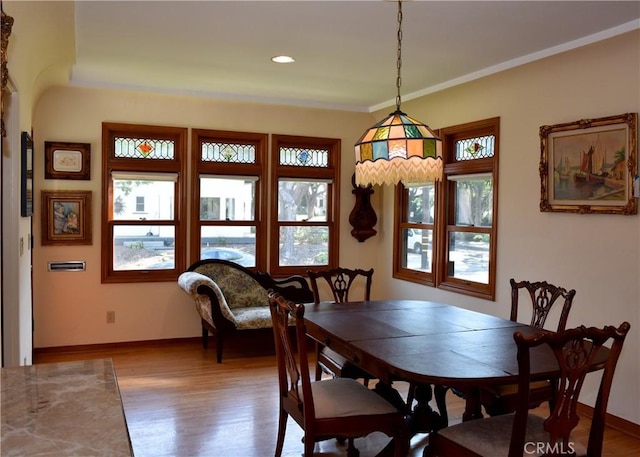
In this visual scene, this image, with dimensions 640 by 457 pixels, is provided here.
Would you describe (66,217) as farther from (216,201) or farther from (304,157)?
(304,157)

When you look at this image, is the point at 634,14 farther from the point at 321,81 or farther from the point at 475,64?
the point at 321,81

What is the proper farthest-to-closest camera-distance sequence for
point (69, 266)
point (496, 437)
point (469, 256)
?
point (69, 266) → point (469, 256) → point (496, 437)

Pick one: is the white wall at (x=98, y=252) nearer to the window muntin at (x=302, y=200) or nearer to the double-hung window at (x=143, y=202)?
the double-hung window at (x=143, y=202)

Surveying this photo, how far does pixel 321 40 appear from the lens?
3789 millimetres

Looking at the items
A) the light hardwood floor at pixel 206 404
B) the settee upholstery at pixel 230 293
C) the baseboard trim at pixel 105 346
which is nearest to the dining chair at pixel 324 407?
the light hardwood floor at pixel 206 404

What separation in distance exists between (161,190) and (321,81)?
197 cm

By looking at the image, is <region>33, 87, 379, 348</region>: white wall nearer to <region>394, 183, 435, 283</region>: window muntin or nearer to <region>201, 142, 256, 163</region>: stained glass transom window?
<region>201, 142, 256, 163</region>: stained glass transom window

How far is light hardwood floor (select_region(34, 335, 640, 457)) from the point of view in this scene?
325 centimetres

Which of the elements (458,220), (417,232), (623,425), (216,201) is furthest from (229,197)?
(623,425)

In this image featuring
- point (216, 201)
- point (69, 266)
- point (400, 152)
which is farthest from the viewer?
point (216, 201)

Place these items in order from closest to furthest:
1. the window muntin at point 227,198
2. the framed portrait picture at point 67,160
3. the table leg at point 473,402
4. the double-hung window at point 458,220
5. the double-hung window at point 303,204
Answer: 1. the table leg at point 473,402
2. the double-hung window at point 458,220
3. the framed portrait picture at point 67,160
4. the window muntin at point 227,198
5. the double-hung window at point 303,204

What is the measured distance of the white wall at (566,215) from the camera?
354 cm

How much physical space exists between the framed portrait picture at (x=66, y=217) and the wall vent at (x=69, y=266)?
187mm

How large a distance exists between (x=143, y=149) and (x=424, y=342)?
3.83 metres
